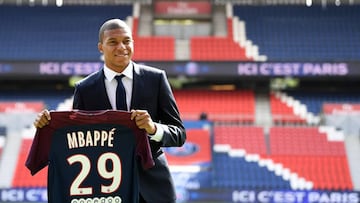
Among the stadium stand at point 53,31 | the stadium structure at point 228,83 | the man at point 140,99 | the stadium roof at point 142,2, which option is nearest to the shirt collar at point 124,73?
the man at point 140,99

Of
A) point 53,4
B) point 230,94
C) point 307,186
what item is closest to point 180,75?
point 230,94

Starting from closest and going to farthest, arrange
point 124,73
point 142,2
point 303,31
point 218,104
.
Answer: point 124,73
point 218,104
point 303,31
point 142,2

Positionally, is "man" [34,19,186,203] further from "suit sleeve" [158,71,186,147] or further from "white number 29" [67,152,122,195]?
"white number 29" [67,152,122,195]

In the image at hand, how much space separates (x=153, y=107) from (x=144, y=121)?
0.18m

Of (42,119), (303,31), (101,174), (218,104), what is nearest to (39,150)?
(42,119)

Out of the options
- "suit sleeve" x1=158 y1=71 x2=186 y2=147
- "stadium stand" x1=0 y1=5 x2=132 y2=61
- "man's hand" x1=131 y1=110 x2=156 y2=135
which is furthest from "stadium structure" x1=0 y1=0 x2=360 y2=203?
"man's hand" x1=131 y1=110 x2=156 y2=135

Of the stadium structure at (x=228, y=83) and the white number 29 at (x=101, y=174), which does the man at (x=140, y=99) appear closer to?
the white number 29 at (x=101, y=174)

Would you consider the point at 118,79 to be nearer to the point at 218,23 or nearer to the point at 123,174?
the point at 123,174

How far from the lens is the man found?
86.7 inches

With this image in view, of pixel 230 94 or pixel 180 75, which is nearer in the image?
pixel 180 75

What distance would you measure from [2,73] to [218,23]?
7.53 metres

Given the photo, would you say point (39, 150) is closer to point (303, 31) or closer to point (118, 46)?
point (118, 46)

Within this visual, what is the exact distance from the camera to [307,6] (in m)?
18.8

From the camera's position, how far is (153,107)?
230 centimetres
